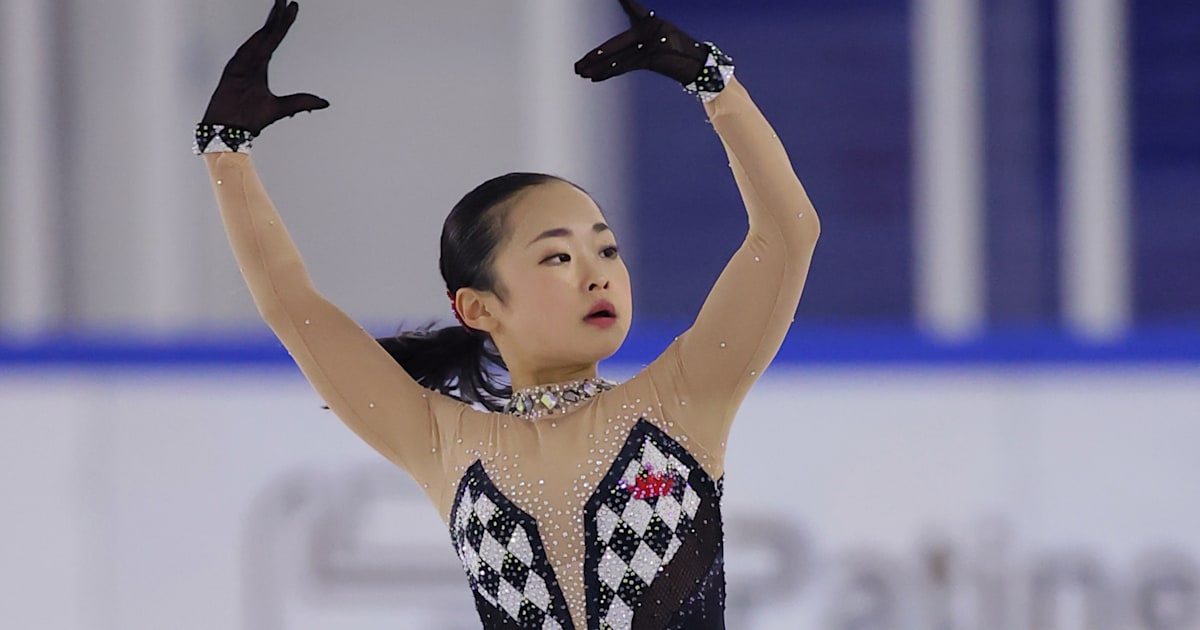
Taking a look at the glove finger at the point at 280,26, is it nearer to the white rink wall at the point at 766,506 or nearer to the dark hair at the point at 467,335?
the dark hair at the point at 467,335

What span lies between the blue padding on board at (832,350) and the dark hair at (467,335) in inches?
43.3

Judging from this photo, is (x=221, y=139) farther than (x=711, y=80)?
Yes

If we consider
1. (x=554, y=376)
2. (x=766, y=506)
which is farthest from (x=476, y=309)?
(x=766, y=506)

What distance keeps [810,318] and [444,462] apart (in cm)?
319

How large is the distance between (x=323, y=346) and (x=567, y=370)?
24 cm

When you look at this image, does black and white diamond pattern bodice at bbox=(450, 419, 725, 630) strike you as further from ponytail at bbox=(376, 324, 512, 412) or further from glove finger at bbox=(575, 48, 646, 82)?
glove finger at bbox=(575, 48, 646, 82)

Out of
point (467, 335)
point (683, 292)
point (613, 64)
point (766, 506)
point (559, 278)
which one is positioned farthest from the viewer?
point (683, 292)

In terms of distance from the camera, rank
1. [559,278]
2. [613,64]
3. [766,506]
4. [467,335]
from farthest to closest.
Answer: [766,506], [467,335], [559,278], [613,64]

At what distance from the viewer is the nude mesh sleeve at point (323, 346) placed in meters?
1.61

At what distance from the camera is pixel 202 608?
9.16 feet

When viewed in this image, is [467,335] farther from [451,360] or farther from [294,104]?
[294,104]

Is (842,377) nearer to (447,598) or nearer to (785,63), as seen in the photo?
(447,598)

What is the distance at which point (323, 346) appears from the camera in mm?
1614

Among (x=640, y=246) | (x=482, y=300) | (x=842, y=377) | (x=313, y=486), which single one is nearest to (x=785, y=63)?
(x=640, y=246)
